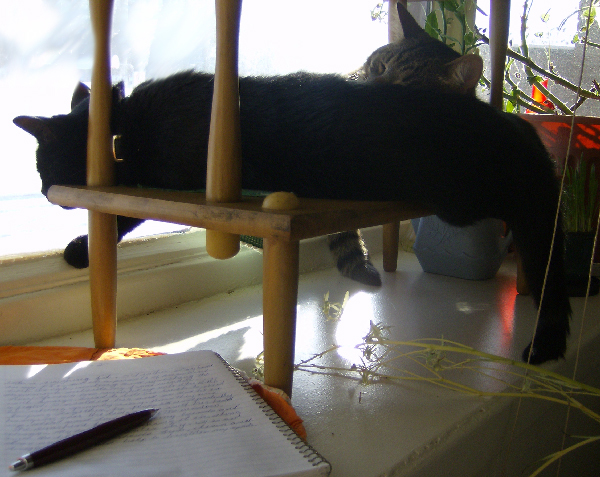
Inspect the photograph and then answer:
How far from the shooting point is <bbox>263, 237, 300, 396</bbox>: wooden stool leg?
44cm

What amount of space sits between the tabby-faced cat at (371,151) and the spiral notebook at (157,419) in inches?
9.9

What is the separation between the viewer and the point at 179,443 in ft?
1.30

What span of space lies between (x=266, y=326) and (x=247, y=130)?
26 centimetres

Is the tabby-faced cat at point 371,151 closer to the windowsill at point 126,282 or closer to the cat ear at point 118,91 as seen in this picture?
the cat ear at point 118,91

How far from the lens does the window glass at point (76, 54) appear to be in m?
0.76

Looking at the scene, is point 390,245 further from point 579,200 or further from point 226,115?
point 226,115

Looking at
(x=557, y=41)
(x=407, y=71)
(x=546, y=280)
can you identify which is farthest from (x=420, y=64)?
(x=557, y=41)

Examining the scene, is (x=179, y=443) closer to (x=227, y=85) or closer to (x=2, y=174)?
(x=227, y=85)

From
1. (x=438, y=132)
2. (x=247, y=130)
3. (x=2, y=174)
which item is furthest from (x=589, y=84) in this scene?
(x=2, y=174)

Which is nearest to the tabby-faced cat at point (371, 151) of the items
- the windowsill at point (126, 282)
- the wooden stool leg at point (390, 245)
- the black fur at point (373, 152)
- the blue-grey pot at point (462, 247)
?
the black fur at point (373, 152)

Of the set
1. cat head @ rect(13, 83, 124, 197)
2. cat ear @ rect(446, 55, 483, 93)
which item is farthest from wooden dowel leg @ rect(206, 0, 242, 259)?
cat ear @ rect(446, 55, 483, 93)

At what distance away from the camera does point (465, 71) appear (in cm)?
89

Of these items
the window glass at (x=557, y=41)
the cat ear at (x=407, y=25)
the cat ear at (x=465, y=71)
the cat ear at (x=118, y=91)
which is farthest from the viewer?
the window glass at (x=557, y=41)

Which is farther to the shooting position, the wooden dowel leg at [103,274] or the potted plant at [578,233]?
the potted plant at [578,233]
